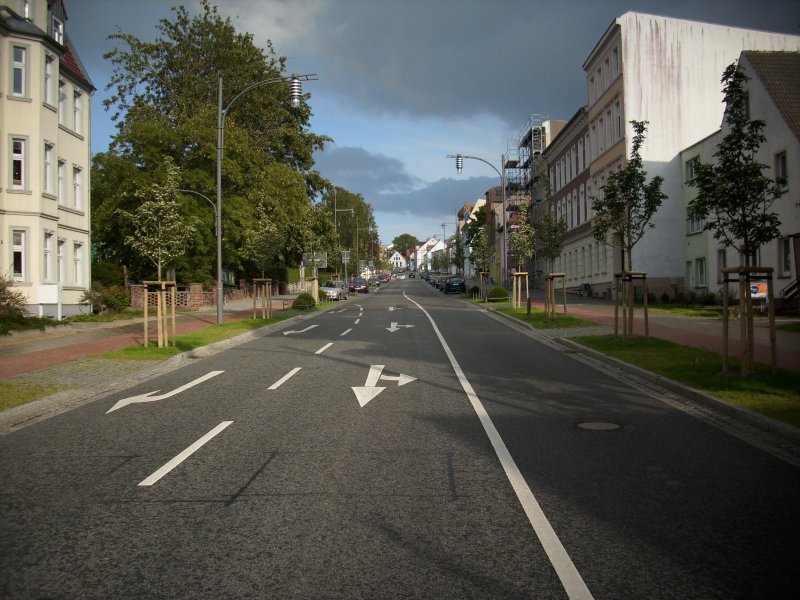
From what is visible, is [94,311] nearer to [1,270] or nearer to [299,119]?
[1,270]

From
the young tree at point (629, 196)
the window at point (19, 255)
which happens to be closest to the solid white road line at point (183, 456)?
the young tree at point (629, 196)

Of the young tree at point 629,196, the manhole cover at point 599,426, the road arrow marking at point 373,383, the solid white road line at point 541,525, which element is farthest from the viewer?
the young tree at point 629,196

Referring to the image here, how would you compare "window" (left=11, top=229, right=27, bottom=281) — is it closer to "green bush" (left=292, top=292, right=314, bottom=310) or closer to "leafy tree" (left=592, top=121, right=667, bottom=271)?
"green bush" (left=292, top=292, right=314, bottom=310)

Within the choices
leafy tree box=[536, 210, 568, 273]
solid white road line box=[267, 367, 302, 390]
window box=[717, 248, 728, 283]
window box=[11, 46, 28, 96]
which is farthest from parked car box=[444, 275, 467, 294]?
solid white road line box=[267, 367, 302, 390]

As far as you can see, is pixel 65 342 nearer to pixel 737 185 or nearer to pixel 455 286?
pixel 737 185

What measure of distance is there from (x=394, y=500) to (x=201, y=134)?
37086 mm

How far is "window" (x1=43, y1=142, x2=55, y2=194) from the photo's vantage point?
26.6m

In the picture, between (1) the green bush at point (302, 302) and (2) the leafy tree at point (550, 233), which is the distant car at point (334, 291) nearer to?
(1) the green bush at point (302, 302)

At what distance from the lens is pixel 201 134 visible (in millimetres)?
38938

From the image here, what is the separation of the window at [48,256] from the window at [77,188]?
330 centimetres

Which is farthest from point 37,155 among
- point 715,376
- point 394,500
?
point 394,500

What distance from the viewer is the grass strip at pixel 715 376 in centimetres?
863

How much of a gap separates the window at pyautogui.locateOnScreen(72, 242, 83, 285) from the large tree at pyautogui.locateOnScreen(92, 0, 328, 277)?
25.0ft

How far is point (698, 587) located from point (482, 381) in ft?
25.5
